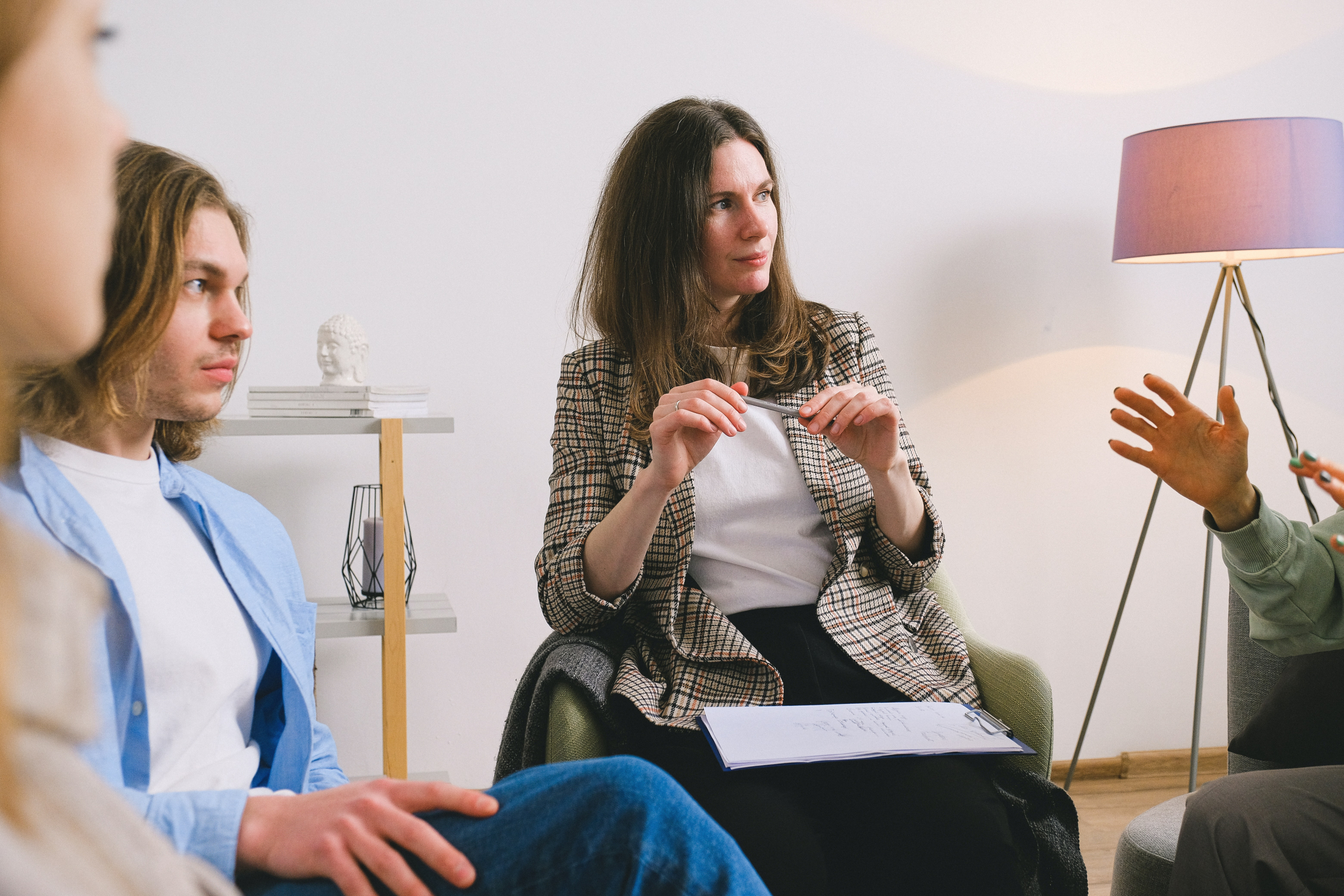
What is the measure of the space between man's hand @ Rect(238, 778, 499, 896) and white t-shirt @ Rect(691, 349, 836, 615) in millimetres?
730

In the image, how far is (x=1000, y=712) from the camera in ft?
4.74

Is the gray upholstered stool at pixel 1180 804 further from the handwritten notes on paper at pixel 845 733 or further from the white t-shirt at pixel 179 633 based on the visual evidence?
the white t-shirt at pixel 179 633

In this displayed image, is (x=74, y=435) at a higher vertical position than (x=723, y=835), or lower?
higher

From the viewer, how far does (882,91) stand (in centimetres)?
252

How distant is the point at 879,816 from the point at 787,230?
156 centimetres

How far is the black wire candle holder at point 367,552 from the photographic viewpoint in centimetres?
201

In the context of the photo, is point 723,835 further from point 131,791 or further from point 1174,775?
point 1174,775

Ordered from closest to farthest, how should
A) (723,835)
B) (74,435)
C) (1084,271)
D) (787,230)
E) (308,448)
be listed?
1. (723,835)
2. (74,435)
3. (308,448)
4. (787,230)
5. (1084,271)

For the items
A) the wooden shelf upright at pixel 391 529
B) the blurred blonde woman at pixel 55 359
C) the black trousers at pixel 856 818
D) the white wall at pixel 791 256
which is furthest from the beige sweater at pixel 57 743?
the white wall at pixel 791 256

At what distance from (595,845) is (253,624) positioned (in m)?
0.49

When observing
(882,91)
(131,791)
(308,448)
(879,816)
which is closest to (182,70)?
(308,448)

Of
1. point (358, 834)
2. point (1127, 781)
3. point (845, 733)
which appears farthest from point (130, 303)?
point (1127, 781)

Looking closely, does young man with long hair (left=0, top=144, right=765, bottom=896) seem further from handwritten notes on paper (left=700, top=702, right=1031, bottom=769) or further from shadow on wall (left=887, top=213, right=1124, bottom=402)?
shadow on wall (left=887, top=213, right=1124, bottom=402)

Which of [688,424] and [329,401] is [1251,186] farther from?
[329,401]
